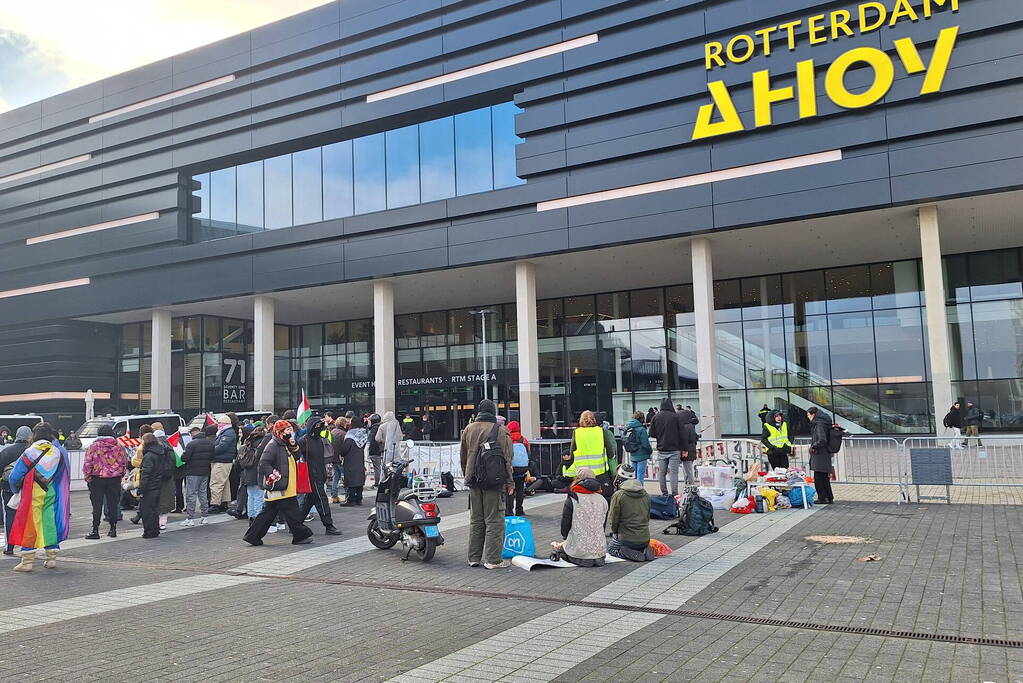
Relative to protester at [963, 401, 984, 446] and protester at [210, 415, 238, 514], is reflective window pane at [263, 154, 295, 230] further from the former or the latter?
protester at [963, 401, 984, 446]

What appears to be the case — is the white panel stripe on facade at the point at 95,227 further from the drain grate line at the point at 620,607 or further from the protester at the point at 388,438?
the drain grate line at the point at 620,607

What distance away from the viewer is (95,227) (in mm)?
38750

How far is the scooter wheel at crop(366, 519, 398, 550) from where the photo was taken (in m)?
10.6

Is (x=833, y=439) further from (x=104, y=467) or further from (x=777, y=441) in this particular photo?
(x=104, y=467)

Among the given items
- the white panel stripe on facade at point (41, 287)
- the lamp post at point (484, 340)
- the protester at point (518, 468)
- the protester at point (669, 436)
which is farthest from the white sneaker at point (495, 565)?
the white panel stripe on facade at point (41, 287)

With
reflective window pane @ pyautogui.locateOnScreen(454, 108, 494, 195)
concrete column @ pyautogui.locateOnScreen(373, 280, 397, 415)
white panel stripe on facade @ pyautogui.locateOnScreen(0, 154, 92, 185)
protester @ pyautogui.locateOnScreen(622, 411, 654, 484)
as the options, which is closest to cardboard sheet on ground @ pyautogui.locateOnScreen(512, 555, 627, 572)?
protester @ pyautogui.locateOnScreen(622, 411, 654, 484)

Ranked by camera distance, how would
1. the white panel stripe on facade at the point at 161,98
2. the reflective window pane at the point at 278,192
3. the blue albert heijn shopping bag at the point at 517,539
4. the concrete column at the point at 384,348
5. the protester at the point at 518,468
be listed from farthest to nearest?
the white panel stripe on facade at the point at 161,98, the reflective window pane at the point at 278,192, the concrete column at the point at 384,348, the protester at the point at 518,468, the blue albert heijn shopping bag at the point at 517,539

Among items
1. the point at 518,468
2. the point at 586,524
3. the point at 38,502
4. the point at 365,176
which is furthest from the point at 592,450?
the point at 365,176

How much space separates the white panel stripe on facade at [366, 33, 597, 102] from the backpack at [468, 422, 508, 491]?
21802 millimetres

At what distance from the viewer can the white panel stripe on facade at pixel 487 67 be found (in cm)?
2755

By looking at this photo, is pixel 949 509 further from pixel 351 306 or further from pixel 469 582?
pixel 351 306

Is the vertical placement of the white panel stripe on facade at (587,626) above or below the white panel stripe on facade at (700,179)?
below

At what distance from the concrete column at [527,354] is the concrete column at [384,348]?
6324 mm

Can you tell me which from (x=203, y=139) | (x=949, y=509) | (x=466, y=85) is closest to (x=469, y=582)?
(x=949, y=509)
